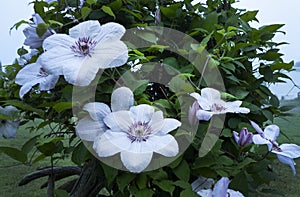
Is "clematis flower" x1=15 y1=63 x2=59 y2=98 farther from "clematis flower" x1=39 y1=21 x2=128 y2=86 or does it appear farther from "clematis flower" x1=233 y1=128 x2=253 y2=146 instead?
"clematis flower" x1=233 y1=128 x2=253 y2=146

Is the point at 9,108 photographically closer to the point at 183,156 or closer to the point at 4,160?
the point at 183,156

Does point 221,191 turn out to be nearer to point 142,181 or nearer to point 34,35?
Result: point 142,181

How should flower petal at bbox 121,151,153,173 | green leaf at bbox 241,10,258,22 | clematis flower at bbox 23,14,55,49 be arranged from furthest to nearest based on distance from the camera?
green leaf at bbox 241,10,258,22
clematis flower at bbox 23,14,55,49
flower petal at bbox 121,151,153,173

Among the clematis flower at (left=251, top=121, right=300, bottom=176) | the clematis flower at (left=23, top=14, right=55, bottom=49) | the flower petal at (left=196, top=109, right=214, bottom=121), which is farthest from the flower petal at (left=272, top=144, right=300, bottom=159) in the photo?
the clematis flower at (left=23, top=14, right=55, bottom=49)

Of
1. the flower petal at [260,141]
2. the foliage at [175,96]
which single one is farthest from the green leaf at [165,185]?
the flower petal at [260,141]

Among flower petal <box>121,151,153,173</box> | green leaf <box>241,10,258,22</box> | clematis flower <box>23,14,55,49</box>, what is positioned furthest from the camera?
green leaf <box>241,10,258,22</box>

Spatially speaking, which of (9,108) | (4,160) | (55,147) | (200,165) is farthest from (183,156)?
(4,160)

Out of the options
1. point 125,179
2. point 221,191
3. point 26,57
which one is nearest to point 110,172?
point 125,179

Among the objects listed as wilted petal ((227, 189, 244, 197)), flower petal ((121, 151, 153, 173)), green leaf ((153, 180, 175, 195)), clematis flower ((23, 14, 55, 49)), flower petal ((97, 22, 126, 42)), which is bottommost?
wilted petal ((227, 189, 244, 197))
